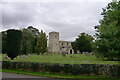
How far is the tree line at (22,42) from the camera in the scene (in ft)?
82.7

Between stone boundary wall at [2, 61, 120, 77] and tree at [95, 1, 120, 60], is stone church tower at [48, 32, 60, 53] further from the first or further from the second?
stone boundary wall at [2, 61, 120, 77]

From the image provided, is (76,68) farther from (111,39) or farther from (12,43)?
(12,43)

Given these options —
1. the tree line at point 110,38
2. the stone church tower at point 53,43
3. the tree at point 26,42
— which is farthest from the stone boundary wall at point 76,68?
the stone church tower at point 53,43

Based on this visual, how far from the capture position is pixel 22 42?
196 ft

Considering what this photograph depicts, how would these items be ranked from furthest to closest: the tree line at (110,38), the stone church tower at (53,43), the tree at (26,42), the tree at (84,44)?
the stone church tower at (53,43)
the tree at (84,44)
the tree at (26,42)
the tree line at (110,38)

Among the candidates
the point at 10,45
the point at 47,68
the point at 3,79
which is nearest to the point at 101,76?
the point at 47,68

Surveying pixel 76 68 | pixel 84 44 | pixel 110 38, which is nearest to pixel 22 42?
pixel 84 44

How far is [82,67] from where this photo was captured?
1528cm

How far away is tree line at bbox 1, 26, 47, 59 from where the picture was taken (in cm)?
2520

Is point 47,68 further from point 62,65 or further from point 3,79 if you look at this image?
point 3,79

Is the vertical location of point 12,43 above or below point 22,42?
below

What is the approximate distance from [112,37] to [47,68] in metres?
10.6

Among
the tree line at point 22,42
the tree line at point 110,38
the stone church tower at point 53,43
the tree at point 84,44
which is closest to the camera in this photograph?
the tree line at point 110,38

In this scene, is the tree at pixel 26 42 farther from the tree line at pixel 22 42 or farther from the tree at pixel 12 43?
the tree at pixel 12 43
